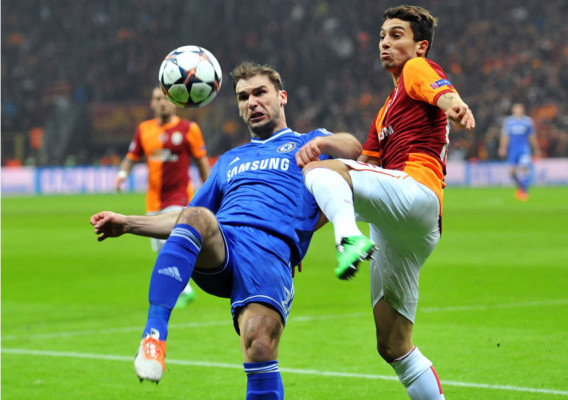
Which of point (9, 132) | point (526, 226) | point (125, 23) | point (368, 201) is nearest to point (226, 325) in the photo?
point (368, 201)

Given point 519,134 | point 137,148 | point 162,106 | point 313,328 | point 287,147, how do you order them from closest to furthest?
point 287,147 < point 313,328 < point 162,106 < point 137,148 < point 519,134

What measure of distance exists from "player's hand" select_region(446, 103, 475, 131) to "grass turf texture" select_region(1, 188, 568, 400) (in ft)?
7.34

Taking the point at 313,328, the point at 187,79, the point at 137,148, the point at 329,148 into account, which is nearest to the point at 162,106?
the point at 137,148

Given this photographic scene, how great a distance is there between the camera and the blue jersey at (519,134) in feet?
79.7

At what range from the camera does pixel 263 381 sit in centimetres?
431

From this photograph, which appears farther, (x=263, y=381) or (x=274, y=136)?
(x=274, y=136)

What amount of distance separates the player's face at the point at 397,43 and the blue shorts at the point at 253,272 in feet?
3.74

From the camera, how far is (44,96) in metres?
37.6

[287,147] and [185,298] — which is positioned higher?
[287,147]

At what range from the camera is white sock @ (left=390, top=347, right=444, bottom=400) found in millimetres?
4781

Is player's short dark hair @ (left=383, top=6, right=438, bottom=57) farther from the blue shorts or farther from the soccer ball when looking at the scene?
the soccer ball

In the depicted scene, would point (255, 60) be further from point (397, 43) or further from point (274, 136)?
point (397, 43)

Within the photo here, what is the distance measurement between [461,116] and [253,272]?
1294mm

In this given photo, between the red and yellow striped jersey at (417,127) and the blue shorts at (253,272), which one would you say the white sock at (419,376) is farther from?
the red and yellow striped jersey at (417,127)
